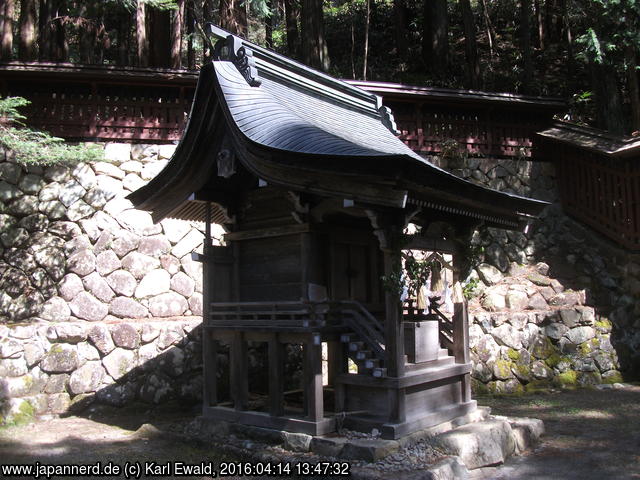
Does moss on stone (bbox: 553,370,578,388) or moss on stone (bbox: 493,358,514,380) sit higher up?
moss on stone (bbox: 493,358,514,380)

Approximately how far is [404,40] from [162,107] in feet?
47.1

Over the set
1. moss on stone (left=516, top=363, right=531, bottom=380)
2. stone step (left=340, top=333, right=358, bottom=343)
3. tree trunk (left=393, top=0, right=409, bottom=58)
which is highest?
tree trunk (left=393, top=0, right=409, bottom=58)

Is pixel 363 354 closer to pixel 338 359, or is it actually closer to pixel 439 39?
pixel 338 359

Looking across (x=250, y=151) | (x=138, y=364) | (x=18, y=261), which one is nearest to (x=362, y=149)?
(x=250, y=151)

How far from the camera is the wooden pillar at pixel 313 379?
6492 millimetres

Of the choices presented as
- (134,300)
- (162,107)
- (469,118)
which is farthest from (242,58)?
(469,118)

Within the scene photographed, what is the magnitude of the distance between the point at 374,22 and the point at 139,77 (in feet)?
57.7

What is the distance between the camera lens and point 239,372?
Result: 7391 mm

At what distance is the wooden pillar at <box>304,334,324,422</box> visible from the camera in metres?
6.49

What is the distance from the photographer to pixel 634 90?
1480cm

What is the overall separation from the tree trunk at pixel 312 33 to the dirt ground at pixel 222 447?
9.97 m

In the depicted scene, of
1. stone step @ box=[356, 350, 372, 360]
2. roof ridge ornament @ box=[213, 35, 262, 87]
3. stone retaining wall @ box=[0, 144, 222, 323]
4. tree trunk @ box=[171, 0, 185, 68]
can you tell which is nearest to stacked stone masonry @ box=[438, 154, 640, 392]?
stone step @ box=[356, 350, 372, 360]

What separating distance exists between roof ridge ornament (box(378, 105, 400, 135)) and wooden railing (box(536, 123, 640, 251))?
548 centimetres

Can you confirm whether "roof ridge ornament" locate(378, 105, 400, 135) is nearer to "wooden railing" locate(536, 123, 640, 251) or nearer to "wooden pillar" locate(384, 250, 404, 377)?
"wooden pillar" locate(384, 250, 404, 377)
